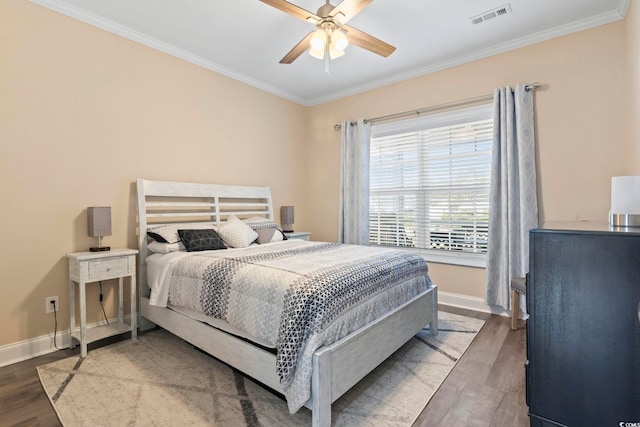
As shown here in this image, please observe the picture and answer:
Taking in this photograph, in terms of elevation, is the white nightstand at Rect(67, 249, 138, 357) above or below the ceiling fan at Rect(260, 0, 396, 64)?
below

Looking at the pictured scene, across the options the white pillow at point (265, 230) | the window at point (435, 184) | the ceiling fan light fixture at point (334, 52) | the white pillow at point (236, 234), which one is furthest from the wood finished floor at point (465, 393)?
the ceiling fan light fixture at point (334, 52)

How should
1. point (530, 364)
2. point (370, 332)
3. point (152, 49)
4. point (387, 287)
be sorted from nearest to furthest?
point (530, 364)
point (370, 332)
point (387, 287)
point (152, 49)

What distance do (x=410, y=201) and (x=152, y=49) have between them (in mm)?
3470

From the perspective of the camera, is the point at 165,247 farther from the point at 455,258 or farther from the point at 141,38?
the point at 455,258

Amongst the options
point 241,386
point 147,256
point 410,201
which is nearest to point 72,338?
point 147,256

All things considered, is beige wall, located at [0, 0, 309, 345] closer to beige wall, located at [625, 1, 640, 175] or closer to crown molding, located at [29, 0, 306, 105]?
crown molding, located at [29, 0, 306, 105]

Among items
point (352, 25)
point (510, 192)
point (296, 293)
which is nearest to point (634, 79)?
point (510, 192)

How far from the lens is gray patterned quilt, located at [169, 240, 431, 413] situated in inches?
63.9

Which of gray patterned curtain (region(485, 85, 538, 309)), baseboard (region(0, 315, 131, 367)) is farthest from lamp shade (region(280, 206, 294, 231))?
baseboard (region(0, 315, 131, 367))

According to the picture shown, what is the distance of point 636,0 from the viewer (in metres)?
2.29

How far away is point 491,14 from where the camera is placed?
2.79 meters

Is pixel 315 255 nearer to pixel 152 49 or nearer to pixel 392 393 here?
pixel 392 393

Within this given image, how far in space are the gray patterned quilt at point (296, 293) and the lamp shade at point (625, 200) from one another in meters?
1.31

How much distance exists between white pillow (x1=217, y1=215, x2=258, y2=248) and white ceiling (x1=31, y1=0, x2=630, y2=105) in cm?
195
